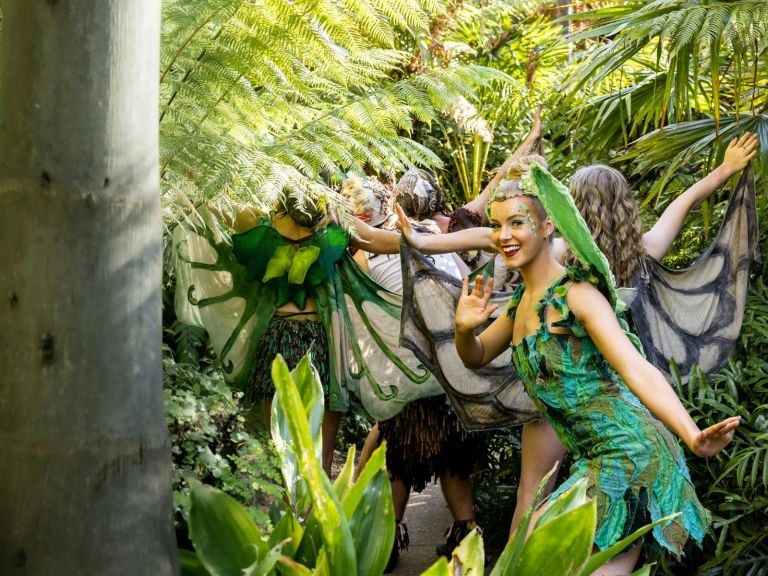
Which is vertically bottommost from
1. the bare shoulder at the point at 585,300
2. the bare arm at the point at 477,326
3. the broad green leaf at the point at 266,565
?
the broad green leaf at the point at 266,565

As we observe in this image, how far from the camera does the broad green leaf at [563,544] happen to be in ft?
7.79

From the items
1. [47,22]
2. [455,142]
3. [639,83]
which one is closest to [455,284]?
[639,83]

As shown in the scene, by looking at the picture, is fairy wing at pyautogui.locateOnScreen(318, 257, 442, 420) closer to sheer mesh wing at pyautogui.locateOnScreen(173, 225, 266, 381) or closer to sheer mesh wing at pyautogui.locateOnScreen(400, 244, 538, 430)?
sheer mesh wing at pyautogui.locateOnScreen(173, 225, 266, 381)

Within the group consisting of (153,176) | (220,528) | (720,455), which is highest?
(153,176)

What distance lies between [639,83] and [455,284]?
86.0 inches

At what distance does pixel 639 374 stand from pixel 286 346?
9.23 feet

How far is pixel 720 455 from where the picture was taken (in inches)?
170

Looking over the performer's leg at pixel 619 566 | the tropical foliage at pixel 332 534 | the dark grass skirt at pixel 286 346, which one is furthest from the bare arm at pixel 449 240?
the tropical foliage at pixel 332 534

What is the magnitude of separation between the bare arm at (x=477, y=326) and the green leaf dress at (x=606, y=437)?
24cm

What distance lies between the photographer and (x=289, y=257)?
5.37m

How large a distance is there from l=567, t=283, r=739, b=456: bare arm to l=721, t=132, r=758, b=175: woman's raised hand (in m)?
1.73

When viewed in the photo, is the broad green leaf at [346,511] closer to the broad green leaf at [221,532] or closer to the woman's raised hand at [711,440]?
the broad green leaf at [221,532]

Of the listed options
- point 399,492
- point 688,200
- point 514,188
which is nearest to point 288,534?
point 514,188

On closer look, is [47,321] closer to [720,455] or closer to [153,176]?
[153,176]
